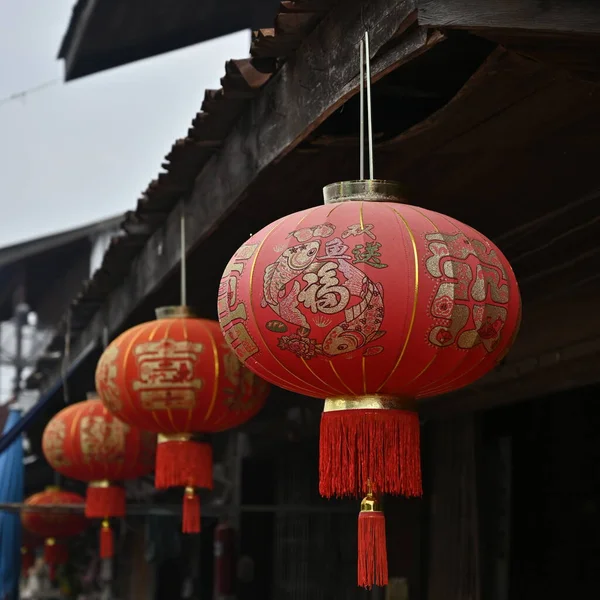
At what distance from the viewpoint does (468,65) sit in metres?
3.72

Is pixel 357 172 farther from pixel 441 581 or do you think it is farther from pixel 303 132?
pixel 441 581

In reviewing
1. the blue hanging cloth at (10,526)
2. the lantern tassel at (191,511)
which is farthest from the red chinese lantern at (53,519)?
the lantern tassel at (191,511)

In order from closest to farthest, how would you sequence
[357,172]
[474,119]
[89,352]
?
[474,119]
[357,172]
[89,352]

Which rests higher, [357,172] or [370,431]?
[357,172]

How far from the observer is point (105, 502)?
684 centimetres

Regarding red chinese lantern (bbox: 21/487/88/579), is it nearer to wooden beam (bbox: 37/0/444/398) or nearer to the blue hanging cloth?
the blue hanging cloth

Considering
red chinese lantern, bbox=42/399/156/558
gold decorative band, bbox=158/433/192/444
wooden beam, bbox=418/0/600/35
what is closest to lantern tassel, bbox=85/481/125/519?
red chinese lantern, bbox=42/399/156/558

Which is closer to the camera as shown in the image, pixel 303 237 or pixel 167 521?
pixel 303 237

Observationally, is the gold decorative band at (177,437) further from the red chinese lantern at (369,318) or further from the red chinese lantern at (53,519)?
the red chinese lantern at (53,519)

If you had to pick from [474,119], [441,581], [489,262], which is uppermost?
[474,119]

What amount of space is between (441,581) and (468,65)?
116 inches

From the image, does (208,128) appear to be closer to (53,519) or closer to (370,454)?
(370,454)

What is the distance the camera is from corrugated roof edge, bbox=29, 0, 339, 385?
3707 mm

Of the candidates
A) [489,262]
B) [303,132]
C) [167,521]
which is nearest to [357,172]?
[303,132]
